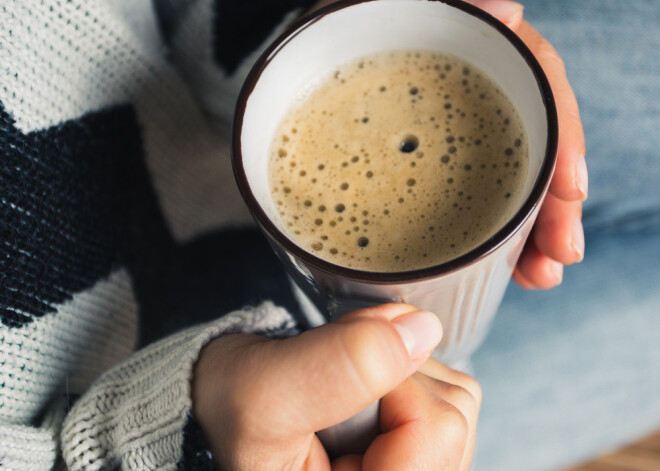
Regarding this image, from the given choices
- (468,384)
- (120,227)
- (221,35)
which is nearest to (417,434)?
(468,384)

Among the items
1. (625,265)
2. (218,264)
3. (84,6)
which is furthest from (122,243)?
(625,265)

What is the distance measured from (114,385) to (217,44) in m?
0.41

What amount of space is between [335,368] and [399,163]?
0.74 feet

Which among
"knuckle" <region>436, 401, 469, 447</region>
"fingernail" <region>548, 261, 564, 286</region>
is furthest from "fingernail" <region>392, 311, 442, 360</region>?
"fingernail" <region>548, 261, 564, 286</region>

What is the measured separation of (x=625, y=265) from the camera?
90cm

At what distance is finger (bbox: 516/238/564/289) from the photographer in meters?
0.72

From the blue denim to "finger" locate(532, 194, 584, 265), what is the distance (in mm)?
230

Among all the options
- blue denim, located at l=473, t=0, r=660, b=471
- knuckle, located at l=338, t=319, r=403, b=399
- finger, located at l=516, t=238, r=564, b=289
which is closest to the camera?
knuckle, located at l=338, t=319, r=403, b=399

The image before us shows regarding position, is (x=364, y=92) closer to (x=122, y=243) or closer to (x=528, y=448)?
(x=122, y=243)

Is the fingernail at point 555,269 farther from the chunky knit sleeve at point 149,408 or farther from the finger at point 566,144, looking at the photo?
the chunky knit sleeve at point 149,408

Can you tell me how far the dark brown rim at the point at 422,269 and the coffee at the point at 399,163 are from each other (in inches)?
2.7

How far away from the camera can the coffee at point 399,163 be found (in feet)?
1.64

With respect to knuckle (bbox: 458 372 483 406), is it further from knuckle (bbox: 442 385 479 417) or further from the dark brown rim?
the dark brown rim

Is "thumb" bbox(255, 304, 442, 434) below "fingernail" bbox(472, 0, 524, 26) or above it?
above
